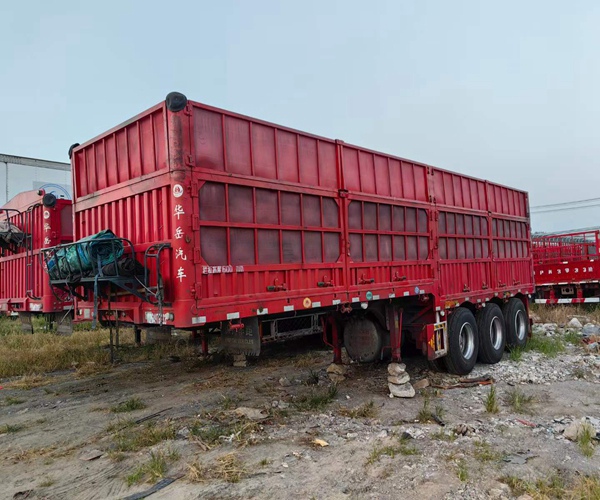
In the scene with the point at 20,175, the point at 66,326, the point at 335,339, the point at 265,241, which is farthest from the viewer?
the point at 20,175

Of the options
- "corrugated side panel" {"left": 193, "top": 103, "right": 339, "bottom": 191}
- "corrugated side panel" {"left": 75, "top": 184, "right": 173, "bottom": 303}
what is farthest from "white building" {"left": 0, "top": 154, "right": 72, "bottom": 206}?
"corrugated side panel" {"left": 193, "top": 103, "right": 339, "bottom": 191}

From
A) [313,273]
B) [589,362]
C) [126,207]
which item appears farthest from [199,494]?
[589,362]

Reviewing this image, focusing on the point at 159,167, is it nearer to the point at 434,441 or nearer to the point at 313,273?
the point at 313,273

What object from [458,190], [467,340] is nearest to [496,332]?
[467,340]

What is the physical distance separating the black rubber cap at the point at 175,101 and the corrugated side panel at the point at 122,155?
24 cm

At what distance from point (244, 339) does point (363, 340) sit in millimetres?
2964

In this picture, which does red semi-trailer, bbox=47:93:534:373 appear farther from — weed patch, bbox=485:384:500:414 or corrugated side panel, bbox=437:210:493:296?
weed patch, bbox=485:384:500:414

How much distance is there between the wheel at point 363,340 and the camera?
7812mm

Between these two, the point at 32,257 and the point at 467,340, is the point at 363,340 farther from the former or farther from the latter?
the point at 32,257

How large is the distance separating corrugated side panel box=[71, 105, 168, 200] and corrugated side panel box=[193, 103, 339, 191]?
429 mm

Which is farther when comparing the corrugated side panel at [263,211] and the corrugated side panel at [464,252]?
the corrugated side panel at [464,252]

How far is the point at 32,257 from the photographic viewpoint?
30.2ft

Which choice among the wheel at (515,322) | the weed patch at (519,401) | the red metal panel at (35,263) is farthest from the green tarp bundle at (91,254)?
the wheel at (515,322)

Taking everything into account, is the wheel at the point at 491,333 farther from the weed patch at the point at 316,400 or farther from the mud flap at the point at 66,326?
the mud flap at the point at 66,326
